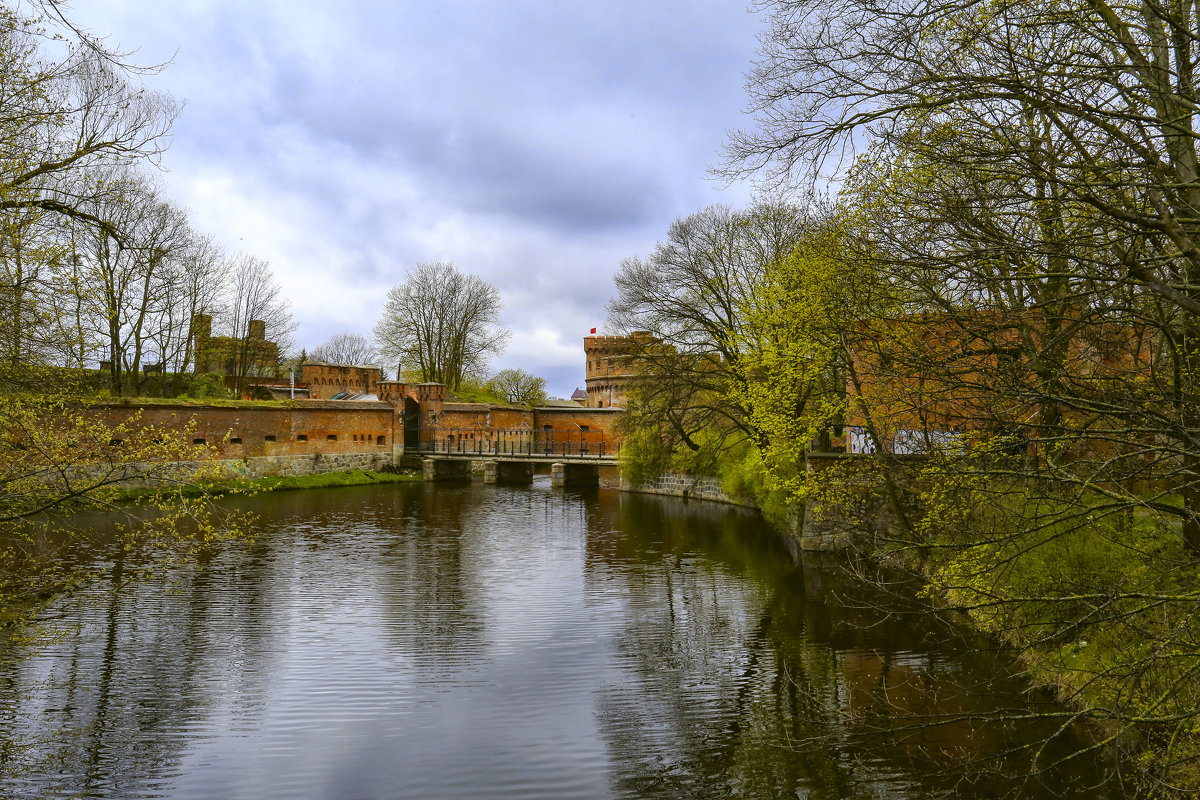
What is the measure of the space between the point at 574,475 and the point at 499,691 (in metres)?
28.6

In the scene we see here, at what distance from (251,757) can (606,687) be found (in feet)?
11.0

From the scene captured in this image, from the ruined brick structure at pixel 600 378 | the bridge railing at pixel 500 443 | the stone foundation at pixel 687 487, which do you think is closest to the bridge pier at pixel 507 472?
the bridge railing at pixel 500 443

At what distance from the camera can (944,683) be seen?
7.88 meters

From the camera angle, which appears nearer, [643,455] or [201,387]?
[643,455]

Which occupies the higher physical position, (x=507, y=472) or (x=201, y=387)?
(x=201, y=387)

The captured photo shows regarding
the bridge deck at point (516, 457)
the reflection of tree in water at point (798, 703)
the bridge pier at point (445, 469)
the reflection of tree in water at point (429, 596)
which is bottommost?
the reflection of tree in water at point (798, 703)

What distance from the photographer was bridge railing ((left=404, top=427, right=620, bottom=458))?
35062mm

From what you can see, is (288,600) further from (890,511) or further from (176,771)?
(890,511)

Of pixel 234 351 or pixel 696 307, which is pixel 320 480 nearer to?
pixel 234 351

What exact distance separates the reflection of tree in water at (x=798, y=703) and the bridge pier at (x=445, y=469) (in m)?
22.6

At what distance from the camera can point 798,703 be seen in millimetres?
7543

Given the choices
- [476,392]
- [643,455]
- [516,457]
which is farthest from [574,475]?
[476,392]

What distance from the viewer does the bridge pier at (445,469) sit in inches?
1356

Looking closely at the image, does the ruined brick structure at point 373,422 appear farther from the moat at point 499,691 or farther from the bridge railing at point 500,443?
the moat at point 499,691
